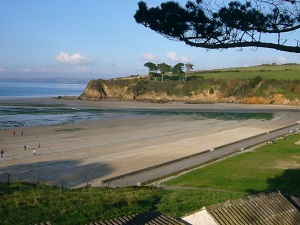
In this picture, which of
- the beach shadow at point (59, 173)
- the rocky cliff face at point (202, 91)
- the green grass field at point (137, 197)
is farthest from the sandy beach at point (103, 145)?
the rocky cliff face at point (202, 91)

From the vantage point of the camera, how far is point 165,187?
22703mm

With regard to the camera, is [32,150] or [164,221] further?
[32,150]

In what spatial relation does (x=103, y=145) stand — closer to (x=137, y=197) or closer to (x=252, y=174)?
(x=252, y=174)

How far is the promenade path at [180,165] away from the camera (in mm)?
25056

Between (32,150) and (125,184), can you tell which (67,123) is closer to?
(32,150)

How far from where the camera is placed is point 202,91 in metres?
118

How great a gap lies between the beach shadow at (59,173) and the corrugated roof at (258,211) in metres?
15.1

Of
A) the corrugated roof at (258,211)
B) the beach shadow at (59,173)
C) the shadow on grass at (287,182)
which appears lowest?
the beach shadow at (59,173)

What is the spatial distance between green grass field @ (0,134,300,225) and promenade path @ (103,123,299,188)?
6.06 ft

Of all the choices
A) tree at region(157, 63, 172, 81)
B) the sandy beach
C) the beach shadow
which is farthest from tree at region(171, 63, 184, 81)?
the beach shadow

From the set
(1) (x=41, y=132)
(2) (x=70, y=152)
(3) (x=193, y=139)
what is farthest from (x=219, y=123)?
(2) (x=70, y=152)

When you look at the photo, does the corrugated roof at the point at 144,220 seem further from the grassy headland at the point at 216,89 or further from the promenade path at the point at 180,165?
the grassy headland at the point at 216,89

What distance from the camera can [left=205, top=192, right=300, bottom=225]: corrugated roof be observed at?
9414mm

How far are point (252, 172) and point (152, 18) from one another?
15.6 metres
